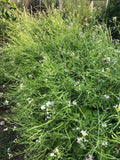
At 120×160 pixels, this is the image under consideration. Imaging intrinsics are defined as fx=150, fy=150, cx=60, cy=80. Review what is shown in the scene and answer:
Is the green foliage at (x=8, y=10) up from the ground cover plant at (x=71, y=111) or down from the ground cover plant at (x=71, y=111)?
up

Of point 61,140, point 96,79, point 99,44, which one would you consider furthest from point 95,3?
point 61,140

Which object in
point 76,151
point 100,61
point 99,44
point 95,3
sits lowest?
point 76,151

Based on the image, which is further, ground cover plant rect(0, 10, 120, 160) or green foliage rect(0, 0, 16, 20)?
green foliage rect(0, 0, 16, 20)

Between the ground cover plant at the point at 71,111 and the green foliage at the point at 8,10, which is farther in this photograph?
the green foliage at the point at 8,10

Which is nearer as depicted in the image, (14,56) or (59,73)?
(59,73)

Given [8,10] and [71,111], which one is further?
[8,10]

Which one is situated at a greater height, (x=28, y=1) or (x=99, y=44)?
(x=28, y=1)

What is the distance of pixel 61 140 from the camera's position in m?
1.32

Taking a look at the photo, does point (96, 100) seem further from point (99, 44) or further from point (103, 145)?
point (99, 44)

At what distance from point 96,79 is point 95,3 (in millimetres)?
3678

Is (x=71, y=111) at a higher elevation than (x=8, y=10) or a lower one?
lower

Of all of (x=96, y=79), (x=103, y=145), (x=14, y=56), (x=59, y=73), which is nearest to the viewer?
(x=103, y=145)

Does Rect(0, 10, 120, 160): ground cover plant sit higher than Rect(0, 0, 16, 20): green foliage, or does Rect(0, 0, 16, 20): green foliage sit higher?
Rect(0, 0, 16, 20): green foliage

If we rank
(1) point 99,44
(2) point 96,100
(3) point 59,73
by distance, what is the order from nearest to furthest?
(2) point 96,100 → (3) point 59,73 → (1) point 99,44
